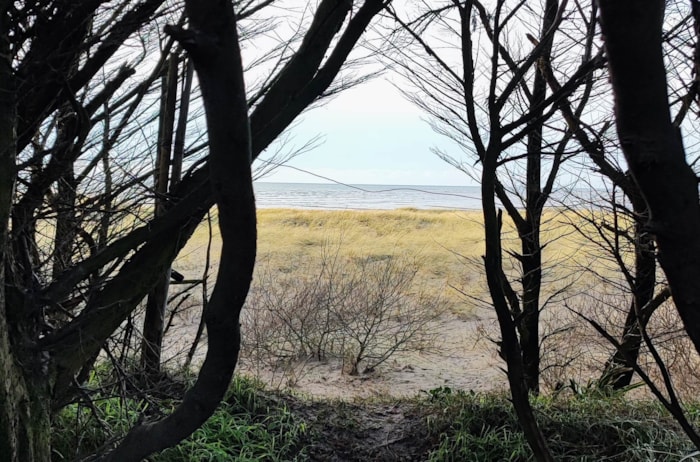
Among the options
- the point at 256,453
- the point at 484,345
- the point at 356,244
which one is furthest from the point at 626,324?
the point at 356,244

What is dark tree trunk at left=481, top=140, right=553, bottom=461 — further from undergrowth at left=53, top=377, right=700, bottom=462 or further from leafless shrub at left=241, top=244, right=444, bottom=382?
leafless shrub at left=241, top=244, right=444, bottom=382

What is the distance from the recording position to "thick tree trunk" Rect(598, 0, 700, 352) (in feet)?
1.52

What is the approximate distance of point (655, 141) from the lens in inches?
A: 19.1

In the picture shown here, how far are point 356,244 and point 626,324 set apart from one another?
5145mm

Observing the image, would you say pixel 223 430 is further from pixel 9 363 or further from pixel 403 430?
pixel 9 363

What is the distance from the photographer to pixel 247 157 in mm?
652

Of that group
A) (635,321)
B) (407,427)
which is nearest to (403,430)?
(407,427)

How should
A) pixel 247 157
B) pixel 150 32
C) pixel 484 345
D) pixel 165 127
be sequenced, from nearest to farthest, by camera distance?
pixel 247 157
pixel 150 32
pixel 165 127
pixel 484 345

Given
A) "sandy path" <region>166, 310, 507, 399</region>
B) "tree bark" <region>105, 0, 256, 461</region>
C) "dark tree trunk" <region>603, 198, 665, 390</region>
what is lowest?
"sandy path" <region>166, 310, 507, 399</region>

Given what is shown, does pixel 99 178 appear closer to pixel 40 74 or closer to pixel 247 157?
pixel 40 74

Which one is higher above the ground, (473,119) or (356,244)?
(473,119)

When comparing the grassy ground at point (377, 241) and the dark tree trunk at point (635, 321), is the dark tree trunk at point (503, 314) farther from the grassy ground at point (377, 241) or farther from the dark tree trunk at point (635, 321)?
the grassy ground at point (377, 241)

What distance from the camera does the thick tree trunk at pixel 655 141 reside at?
463mm

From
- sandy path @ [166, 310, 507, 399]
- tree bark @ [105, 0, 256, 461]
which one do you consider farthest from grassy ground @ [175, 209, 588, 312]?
tree bark @ [105, 0, 256, 461]
